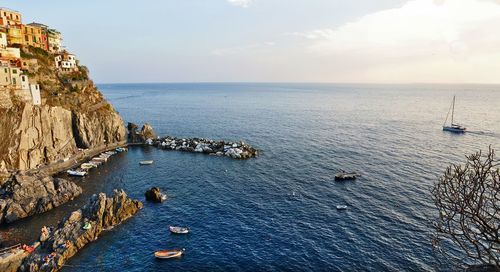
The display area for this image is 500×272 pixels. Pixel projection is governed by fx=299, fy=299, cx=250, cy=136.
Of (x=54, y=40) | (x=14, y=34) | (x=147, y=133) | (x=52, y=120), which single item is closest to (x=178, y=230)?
(x=52, y=120)

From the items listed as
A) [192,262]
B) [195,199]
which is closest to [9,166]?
[195,199]

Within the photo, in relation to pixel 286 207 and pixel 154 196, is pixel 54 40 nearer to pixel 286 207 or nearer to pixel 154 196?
pixel 154 196

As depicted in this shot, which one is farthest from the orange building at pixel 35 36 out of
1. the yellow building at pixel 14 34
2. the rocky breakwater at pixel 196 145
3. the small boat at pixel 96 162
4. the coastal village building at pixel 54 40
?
the small boat at pixel 96 162

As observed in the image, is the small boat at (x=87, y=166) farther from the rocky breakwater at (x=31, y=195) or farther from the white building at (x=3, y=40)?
the white building at (x=3, y=40)

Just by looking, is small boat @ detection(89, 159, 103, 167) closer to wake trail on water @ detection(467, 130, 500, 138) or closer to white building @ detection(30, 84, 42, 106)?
white building @ detection(30, 84, 42, 106)

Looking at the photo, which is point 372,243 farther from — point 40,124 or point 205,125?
point 205,125

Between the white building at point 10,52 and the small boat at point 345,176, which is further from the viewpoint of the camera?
the white building at point 10,52
